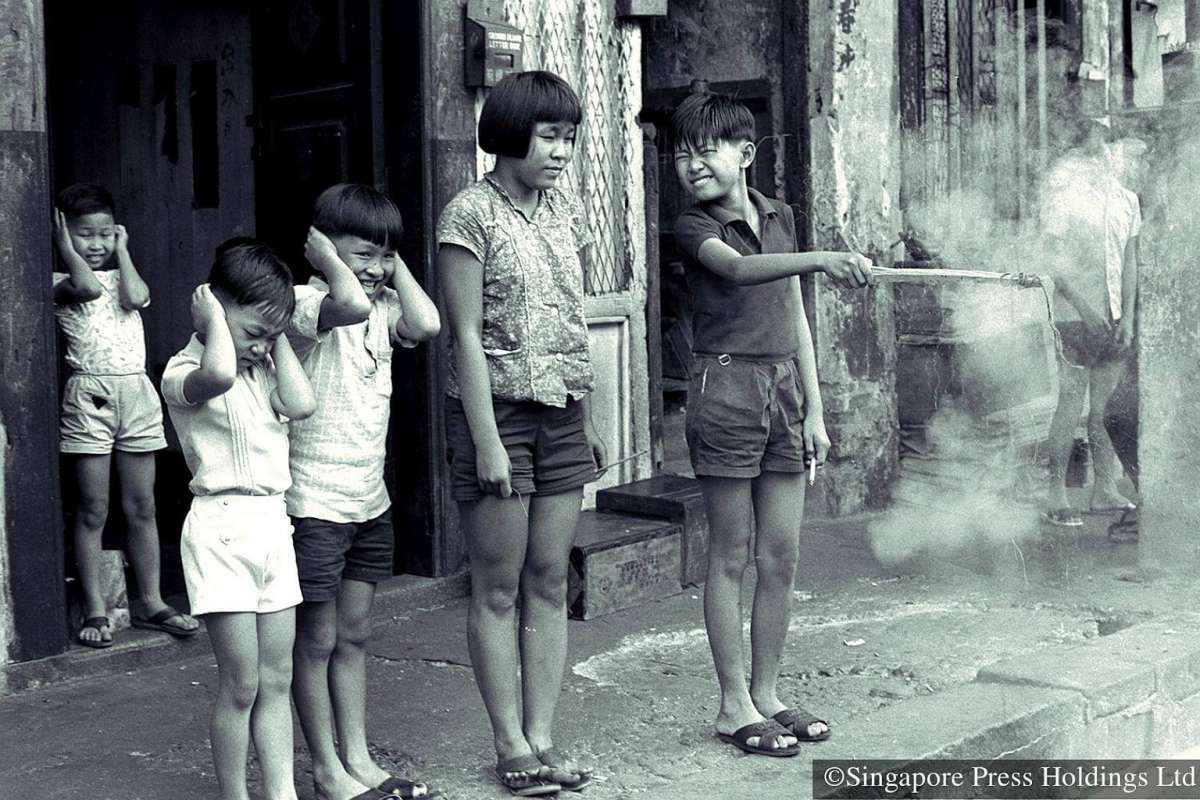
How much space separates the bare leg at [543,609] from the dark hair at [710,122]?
3.60ft

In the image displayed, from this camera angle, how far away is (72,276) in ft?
17.6

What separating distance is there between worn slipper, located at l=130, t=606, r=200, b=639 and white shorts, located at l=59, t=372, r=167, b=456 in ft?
1.99

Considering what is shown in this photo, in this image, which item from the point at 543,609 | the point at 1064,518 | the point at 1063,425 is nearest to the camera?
the point at 543,609

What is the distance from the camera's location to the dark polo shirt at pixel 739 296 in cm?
447

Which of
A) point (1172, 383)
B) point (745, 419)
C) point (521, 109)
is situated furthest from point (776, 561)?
point (1172, 383)

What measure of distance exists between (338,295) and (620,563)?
9.17ft

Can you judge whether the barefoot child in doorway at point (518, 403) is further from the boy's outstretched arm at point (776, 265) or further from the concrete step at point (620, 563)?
the concrete step at point (620, 563)

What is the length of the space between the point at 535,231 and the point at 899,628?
2.69 metres

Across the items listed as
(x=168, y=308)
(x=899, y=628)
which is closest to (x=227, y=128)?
(x=168, y=308)

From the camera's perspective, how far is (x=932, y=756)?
431 cm

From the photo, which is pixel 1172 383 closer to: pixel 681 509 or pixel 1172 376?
pixel 1172 376

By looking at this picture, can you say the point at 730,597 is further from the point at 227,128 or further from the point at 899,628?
the point at 227,128

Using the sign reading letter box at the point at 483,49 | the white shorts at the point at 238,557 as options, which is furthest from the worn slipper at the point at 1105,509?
the white shorts at the point at 238,557

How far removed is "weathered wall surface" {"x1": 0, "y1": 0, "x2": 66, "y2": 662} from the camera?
4.81 meters
